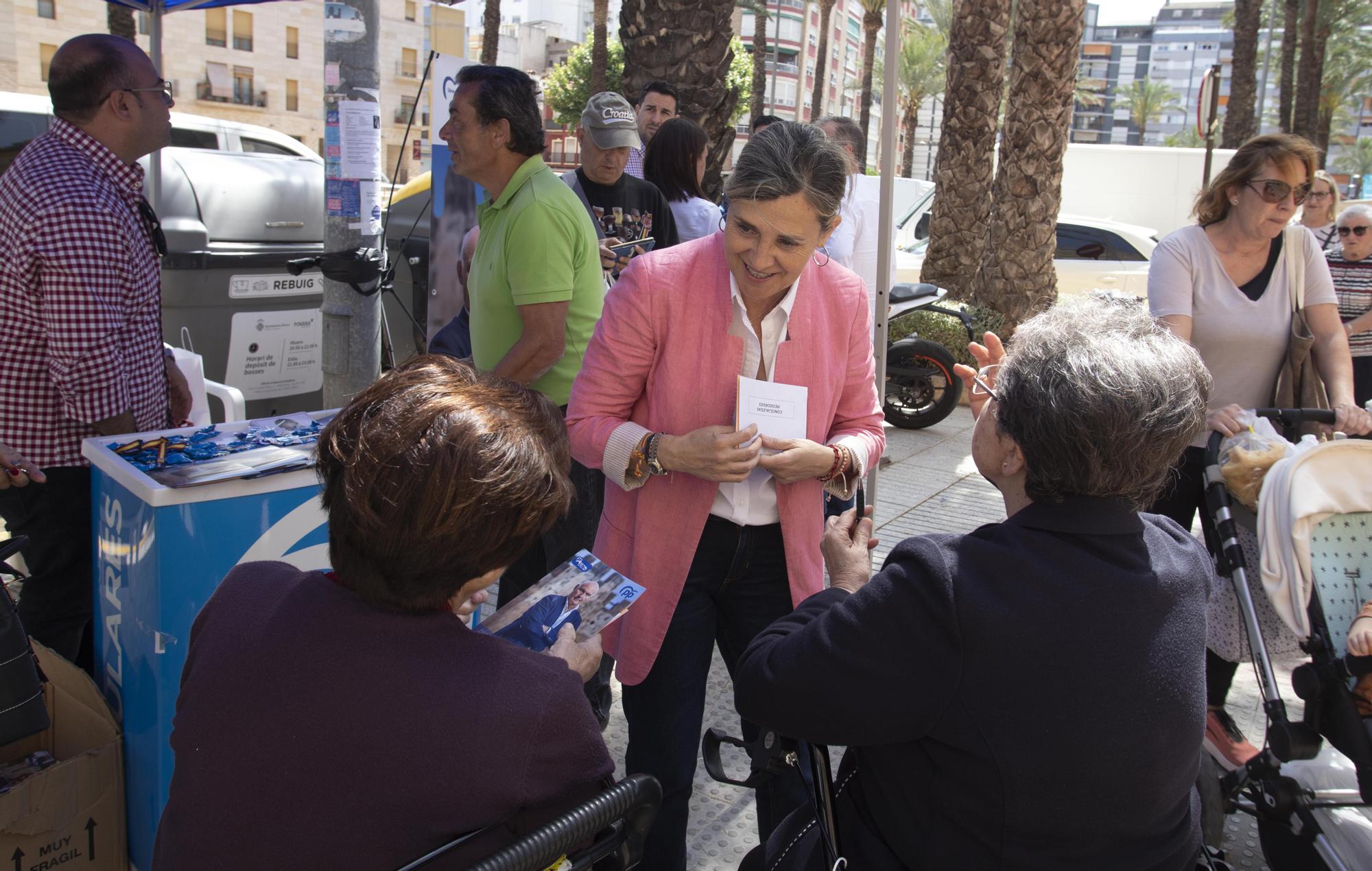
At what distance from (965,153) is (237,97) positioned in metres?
46.6

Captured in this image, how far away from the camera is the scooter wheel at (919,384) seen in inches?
316

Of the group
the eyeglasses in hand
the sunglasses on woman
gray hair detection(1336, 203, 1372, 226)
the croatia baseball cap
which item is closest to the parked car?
gray hair detection(1336, 203, 1372, 226)

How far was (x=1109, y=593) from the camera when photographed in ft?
4.97

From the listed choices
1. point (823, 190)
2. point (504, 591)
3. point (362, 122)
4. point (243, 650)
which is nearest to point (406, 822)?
point (243, 650)

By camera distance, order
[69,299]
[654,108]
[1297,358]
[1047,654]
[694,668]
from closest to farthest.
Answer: [1047,654] → [694,668] → [69,299] → [1297,358] → [654,108]

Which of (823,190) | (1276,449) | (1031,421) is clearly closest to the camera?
(1031,421)

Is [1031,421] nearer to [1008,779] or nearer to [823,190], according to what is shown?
[1008,779]

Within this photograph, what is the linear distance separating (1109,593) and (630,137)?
10.5 feet

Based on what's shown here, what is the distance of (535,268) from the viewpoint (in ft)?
10.00

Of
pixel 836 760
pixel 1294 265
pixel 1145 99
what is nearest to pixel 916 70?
pixel 1145 99

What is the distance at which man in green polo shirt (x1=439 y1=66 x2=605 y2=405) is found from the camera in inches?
121

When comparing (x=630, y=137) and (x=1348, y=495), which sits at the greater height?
(x=630, y=137)

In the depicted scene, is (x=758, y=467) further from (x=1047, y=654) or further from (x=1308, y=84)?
(x=1308, y=84)

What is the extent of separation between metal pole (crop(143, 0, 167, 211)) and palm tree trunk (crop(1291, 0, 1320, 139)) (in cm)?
2736
